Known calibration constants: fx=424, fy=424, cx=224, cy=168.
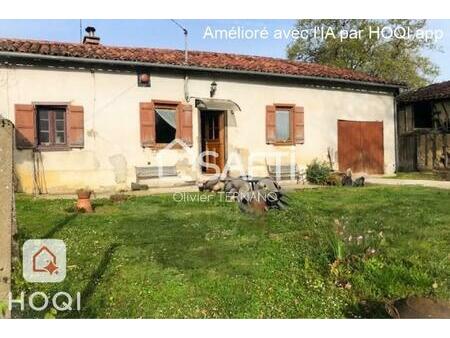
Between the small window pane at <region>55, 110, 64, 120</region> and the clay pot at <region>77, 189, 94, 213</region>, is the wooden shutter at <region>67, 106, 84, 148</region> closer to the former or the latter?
the small window pane at <region>55, 110, 64, 120</region>

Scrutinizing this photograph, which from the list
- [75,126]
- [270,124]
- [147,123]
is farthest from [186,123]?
[75,126]

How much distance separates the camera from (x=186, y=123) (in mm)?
12242

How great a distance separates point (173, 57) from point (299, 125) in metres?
4.54

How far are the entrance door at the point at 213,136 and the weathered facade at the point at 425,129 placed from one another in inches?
318

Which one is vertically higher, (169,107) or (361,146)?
(169,107)

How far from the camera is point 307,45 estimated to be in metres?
24.3

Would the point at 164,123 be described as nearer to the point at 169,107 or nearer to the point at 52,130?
the point at 169,107

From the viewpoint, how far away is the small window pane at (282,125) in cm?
1355

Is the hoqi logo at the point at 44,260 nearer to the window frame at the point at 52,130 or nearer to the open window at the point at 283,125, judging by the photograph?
the window frame at the point at 52,130

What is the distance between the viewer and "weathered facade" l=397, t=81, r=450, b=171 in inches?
664

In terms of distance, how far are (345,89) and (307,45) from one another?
1066cm

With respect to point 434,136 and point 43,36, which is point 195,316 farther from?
point 434,136

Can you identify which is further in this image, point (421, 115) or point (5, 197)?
point (421, 115)

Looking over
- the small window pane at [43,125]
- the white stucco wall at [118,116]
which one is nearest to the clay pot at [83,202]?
the white stucco wall at [118,116]
